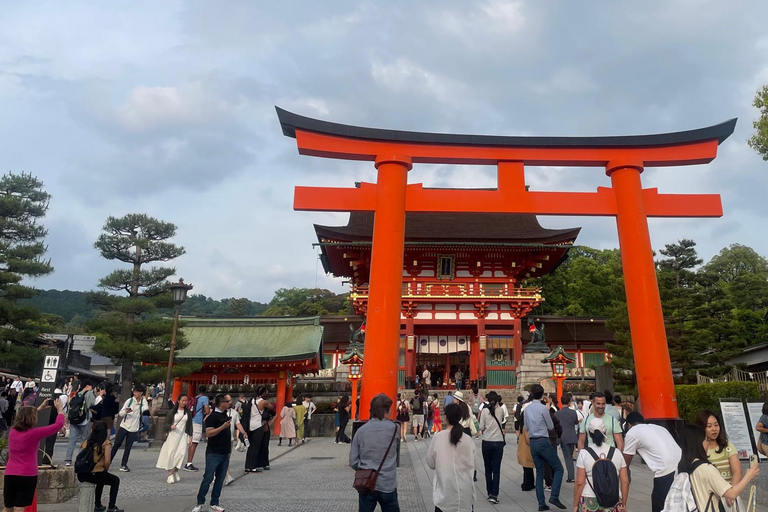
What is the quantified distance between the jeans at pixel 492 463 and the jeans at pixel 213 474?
11.3ft

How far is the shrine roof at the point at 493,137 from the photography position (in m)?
11.3

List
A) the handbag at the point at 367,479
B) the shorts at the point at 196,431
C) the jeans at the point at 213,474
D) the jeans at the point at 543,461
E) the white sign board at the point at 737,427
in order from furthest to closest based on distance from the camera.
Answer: the shorts at the point at 196,431
the white sign board at the point at 737,427
the jeans at the point at 543,461
the jeans at the point at 213,474
the handbag at the point at 367,479

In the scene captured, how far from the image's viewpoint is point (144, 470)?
35.7 ft

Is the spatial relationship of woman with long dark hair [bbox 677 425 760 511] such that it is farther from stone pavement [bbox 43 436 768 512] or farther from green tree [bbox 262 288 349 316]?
green tree [bbox 262 288 349 316]

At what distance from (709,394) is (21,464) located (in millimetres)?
11967

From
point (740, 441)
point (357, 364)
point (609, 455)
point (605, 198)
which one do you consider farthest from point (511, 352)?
point (609, 455)

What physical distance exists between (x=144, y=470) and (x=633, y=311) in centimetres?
1010

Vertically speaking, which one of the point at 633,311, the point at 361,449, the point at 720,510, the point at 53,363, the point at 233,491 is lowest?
the point at 233,491

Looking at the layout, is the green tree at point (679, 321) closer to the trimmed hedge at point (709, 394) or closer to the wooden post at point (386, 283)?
the trimmed hedge at point (709, 394)

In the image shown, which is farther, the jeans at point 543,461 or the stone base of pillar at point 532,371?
the stone base of pillar at point 532,371

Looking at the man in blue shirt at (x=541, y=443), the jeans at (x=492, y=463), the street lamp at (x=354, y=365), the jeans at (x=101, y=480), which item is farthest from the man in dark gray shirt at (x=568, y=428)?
the street lamp at (x=354, y=365)

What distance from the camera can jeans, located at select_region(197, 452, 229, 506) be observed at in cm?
676

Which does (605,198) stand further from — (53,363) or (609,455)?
(53,363)

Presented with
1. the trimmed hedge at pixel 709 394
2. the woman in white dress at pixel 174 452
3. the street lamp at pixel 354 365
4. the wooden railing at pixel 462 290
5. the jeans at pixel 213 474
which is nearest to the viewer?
the jeans at pixel 213 474
